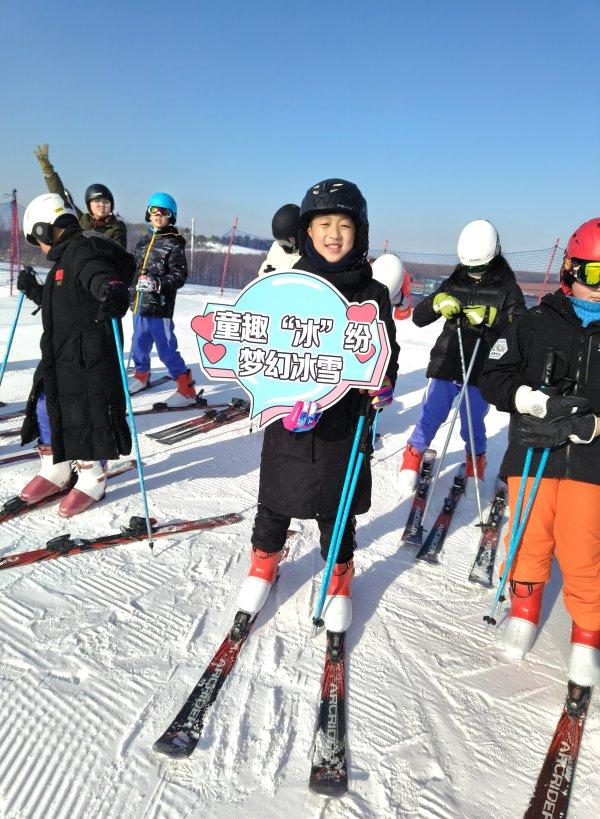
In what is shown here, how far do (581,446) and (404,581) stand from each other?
136 cm

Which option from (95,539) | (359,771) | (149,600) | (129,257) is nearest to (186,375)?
(129,257)

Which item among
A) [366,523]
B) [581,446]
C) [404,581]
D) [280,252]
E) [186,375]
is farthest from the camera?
[186,375]

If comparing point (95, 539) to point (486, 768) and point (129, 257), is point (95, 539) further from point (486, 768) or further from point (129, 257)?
point (486, 768)

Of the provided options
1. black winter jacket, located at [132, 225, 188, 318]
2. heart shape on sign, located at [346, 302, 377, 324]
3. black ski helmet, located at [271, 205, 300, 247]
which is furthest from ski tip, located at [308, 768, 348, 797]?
black winter jacket, located at [132, 225, 188, 318]

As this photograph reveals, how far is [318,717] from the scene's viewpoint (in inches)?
77.5

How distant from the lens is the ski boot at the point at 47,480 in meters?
3.40

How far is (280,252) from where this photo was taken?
477 centimetres

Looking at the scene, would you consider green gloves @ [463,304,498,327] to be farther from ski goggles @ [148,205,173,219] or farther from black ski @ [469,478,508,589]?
ski goggles @ [148,205,173,219]

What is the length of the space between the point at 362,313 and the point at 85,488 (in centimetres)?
Answer: 238

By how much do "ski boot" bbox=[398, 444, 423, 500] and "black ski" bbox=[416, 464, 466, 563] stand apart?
311 mm

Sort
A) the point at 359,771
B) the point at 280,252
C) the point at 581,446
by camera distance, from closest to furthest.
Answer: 1. the point at 359,771
2. the point at 581,446
3. the point at 280,252

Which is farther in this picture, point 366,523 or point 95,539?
point 366,523

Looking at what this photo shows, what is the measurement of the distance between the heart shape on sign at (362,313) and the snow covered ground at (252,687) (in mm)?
1566

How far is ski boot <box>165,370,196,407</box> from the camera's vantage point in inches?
237
